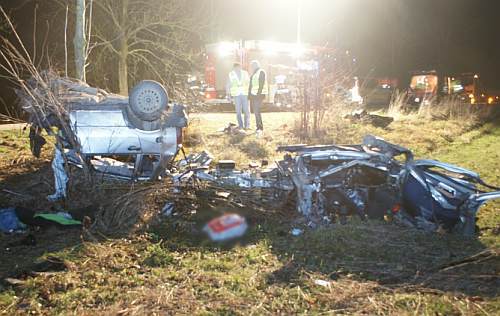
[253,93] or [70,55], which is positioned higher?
[70,55]

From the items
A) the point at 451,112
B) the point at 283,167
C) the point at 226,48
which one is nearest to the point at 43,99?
the point at 283,167

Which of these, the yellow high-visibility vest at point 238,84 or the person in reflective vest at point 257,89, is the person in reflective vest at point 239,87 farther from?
the person in reflective vest at point 257,89

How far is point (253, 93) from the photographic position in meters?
12.8

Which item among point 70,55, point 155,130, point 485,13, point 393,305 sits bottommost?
point 393,305

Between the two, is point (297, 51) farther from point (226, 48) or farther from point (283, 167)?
point (283, 167)

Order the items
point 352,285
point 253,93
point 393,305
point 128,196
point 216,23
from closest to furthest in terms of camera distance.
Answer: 1. point 393,305
2. point 352,285
3. point 128,196
4. point 253,93
5. point 216,23

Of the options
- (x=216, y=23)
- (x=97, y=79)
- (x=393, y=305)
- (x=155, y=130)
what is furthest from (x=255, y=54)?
Result: (x=393, y=305)

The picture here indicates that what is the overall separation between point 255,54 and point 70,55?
24.7 ft

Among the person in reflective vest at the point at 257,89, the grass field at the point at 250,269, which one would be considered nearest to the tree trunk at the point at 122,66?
the person in reflective vest at the point at 257,89

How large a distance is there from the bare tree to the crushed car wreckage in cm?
1014

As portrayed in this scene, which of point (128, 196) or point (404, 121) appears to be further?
point (404, 121)

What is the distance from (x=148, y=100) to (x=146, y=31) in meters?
12.3

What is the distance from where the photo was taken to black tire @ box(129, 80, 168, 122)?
7.24 metres

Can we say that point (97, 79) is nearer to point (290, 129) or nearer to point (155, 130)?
point (290, 129)
